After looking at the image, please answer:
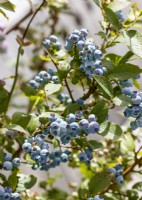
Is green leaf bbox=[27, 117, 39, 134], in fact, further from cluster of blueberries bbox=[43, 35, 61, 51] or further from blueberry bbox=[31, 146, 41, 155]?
cluster of blueberries bbox=[43, 35, 61, 51]

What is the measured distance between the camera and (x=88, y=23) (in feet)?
10.2

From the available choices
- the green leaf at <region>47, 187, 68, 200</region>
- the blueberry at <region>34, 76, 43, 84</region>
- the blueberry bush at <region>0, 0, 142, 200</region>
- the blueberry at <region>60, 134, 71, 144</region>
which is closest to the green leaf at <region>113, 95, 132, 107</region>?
the blueberry bush at <region>0, 0, 142, 200</region>

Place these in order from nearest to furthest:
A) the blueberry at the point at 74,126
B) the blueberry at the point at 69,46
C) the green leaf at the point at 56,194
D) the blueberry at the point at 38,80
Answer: the blueberry at the point at 74,126 < the blueberry at the point at 69,46 < the blueberry at the point at 38,80 < the green leaf at the point at 56,194

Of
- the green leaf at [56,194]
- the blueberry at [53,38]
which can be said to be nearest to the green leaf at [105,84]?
the blueberry at [53,38]

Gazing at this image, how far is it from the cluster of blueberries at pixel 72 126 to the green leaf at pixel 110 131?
31 millimetres

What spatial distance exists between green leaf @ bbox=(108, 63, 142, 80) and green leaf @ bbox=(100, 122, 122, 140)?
10 centimetres

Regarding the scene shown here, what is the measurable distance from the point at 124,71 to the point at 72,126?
0.56ft

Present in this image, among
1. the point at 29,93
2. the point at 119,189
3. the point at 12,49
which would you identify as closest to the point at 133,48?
the point at 29,93

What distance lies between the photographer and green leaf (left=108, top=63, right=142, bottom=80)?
2.83ft

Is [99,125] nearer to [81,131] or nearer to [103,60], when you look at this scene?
[81,131]

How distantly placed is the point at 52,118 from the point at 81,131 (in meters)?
0.06

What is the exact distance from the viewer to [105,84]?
83 cm

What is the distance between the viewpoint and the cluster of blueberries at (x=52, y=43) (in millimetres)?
989

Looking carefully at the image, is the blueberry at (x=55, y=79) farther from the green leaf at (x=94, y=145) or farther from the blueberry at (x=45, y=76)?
the green leaf at (x=94, y=145)
